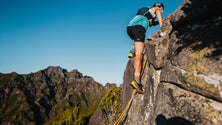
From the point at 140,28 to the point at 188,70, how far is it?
3913mm

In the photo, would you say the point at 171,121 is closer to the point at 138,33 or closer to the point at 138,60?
the point at 138,60

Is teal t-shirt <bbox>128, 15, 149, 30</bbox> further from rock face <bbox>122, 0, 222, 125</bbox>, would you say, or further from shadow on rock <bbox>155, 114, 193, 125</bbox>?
shadow on rock <bbox>155, 114, 193, 125</bbox>

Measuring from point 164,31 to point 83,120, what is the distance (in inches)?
1135

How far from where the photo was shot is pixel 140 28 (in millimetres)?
10250

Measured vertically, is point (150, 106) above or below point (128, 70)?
below

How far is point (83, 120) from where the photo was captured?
3538 cm

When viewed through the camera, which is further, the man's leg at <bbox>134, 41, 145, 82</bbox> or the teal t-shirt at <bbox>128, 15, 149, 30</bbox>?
the teal t-shirt at <bbox>128, 15, 149, 30</bbox>

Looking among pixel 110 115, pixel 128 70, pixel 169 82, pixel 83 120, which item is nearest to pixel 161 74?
pixel 169 82

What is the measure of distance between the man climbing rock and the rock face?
657mm

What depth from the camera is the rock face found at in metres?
6.23

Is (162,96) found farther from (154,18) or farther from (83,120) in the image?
(83,120)

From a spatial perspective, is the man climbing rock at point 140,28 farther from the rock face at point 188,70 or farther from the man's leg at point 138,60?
the rock face at point 188,70

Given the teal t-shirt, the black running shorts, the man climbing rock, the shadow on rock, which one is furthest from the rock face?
the teal t-shirt

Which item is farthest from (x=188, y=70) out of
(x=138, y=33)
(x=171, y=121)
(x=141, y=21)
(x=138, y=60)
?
(x=141, y=21)
